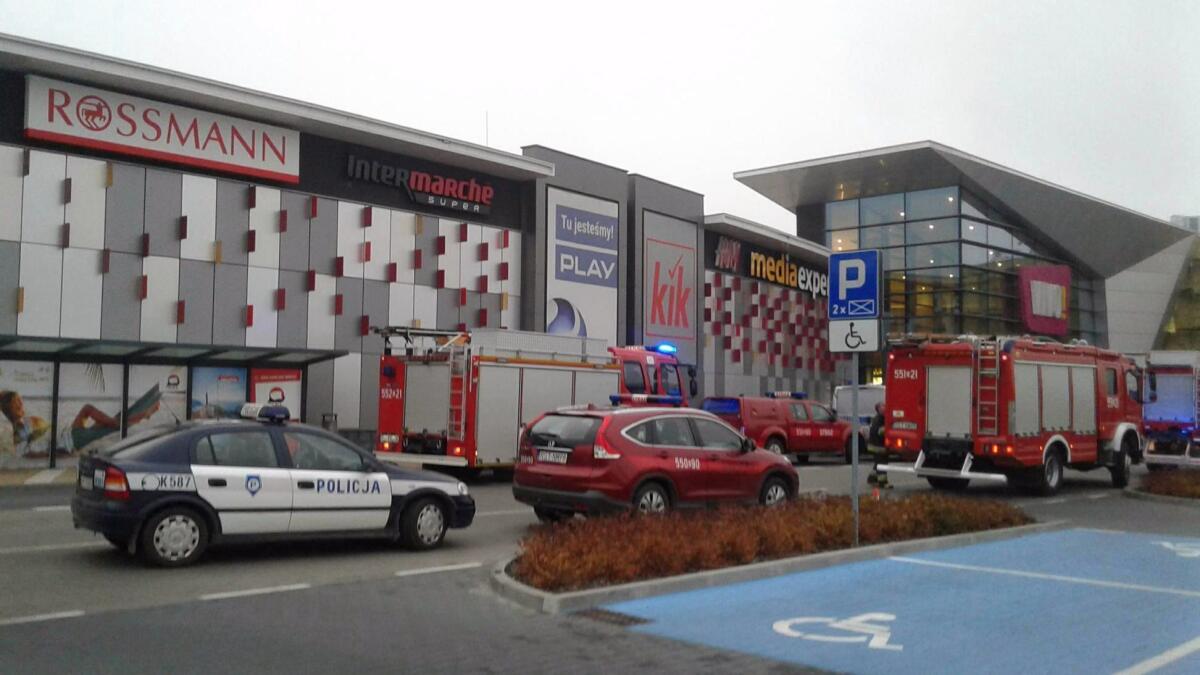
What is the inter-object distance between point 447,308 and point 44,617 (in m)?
21.3

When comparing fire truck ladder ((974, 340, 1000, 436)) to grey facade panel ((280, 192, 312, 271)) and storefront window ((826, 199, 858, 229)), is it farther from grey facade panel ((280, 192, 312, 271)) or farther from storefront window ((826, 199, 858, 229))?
storefront window ((826, 199, 858, 229))

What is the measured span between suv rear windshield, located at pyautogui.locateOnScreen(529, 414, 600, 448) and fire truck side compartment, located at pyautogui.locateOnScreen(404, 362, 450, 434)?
6.94 metres

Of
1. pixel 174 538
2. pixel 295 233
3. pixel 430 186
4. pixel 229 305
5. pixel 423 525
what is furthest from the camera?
pixel 430 186

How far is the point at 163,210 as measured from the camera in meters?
23.4

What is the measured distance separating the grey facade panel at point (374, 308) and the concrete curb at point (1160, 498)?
1774cm

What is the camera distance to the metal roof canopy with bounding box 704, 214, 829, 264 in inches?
1490

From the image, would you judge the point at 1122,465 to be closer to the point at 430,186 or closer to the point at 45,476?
the point at 430,186

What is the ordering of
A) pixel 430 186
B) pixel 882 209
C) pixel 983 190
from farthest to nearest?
pixel 882 209 < pixel 983 190 < pixel 430 186

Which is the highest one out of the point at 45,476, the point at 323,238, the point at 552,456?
the point at 323,238

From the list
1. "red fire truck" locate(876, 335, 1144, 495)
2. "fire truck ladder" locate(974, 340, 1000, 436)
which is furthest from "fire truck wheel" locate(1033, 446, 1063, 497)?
"fire truck ladder" locate(974, 340, 1000, 436)

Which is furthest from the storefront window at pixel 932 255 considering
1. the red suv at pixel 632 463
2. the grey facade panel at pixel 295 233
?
the red suv at pixel 632 463

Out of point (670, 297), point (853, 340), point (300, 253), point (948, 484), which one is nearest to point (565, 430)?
point (853, 340)

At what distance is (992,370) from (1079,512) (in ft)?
9.31

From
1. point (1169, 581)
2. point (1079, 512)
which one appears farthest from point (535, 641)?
point (1079, 512)
